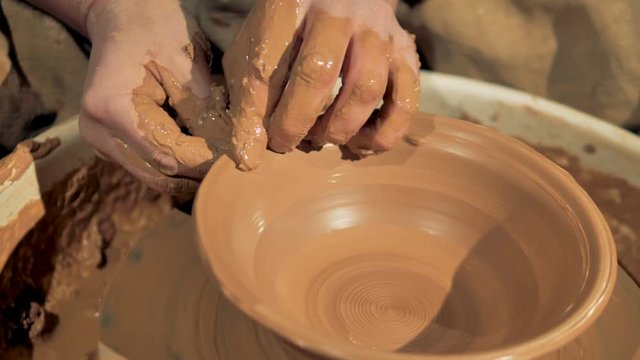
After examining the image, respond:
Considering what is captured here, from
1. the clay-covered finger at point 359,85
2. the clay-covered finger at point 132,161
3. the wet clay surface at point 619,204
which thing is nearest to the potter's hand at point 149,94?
the clay-covered finger at point 132,161

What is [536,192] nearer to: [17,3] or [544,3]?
[544,3]

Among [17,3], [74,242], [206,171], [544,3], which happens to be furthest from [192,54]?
[544,3]

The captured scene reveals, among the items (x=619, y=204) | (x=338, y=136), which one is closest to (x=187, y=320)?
(x=338, y=136)

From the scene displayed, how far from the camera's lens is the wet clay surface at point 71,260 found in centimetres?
113

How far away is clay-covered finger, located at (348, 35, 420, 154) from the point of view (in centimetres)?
101

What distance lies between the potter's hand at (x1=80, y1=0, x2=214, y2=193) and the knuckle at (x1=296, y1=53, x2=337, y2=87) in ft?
0.75

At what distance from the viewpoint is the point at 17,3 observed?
57.9 inches

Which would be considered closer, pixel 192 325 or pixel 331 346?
pixel 331 346

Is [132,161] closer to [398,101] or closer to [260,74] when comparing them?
[260,74]

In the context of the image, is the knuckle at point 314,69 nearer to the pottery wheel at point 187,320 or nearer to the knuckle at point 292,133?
the knuckle at point 292,133

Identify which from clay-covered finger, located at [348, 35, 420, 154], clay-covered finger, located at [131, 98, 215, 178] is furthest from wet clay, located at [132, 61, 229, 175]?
clay-covered finger, located at [348, 35, 420, 154]

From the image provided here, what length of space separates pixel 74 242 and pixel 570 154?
3.33ft

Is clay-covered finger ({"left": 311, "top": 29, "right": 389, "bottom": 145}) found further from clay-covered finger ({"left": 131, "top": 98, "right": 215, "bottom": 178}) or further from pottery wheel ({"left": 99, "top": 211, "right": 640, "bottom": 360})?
pottery wheel ({"left": 99, "top": 211, "right": 640, "bottom": 360})

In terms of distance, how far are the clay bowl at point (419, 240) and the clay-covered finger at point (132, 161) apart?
0.51 ft
